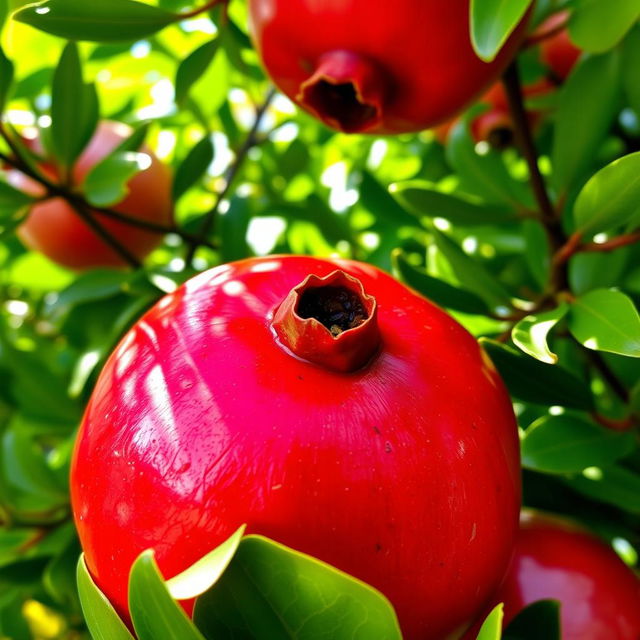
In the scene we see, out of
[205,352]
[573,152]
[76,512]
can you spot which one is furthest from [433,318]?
[573,152]

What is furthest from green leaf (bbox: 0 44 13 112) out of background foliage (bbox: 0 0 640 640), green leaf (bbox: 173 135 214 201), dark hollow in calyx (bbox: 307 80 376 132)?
dark hollow in calyx (bbox: 307 80 376 132)

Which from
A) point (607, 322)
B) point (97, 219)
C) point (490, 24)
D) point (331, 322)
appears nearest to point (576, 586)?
point (607, 322)

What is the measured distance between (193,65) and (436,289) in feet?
1.13

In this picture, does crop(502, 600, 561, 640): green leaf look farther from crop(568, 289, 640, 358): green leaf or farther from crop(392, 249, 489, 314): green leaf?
crop(392, 249, 489, 314): green leaf

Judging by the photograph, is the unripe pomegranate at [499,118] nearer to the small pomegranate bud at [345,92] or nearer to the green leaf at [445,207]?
the green leaf at [445,207]

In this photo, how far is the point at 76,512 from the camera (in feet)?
1.75

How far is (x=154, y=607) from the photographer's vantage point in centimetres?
42

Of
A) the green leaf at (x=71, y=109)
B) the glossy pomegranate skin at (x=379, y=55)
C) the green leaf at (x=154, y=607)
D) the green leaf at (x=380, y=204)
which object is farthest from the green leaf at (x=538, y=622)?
the green leaf at (x=71, y=109)

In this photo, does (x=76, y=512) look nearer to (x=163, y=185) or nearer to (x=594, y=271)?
(x=594, y=271)

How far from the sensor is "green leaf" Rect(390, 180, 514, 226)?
794mm

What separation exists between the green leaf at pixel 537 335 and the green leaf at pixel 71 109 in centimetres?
55

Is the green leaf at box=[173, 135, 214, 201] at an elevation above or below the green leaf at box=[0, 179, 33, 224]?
below

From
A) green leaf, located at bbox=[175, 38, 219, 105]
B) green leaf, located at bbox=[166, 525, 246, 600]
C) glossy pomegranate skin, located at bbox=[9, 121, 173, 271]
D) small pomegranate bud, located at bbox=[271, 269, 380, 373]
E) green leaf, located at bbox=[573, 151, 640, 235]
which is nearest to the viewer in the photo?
green leaf, located at bbox=[166, 525, 246, 600]

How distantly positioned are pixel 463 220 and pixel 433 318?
0.98 feet
